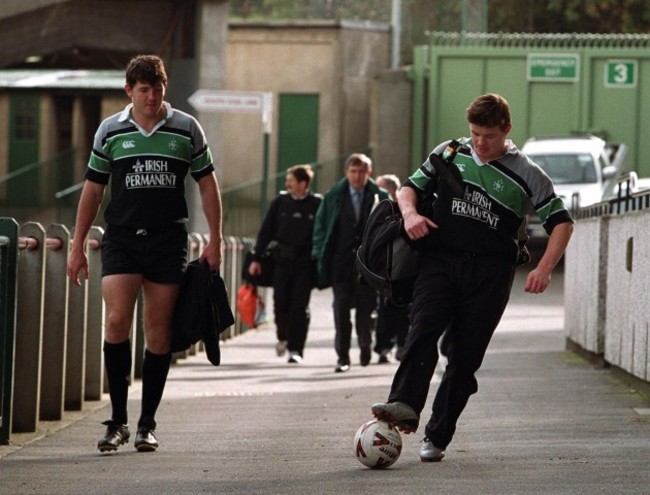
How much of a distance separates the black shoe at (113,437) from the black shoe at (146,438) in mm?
72

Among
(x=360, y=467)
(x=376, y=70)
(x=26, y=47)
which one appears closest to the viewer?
(x=360, y=467)

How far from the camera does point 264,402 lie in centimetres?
1248

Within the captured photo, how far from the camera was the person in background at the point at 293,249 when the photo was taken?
669 inches

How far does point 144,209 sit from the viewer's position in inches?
358

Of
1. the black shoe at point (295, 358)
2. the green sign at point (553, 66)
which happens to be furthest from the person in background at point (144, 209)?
the green sign at point (553, 66)

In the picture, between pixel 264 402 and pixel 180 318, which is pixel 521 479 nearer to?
pixel 180 318

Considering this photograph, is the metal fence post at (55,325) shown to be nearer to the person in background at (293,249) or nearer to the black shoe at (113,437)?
the black shoe at (113,437)

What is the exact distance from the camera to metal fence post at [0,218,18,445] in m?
9.61

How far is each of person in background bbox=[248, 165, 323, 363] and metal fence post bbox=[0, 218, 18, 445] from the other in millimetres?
7348

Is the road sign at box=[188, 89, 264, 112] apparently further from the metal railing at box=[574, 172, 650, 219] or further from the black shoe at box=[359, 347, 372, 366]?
the metal railing at box=[574, 172, 650, 219]

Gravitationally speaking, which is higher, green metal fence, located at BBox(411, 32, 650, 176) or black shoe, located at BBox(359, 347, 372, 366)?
green metal fence, located at BBox(411, 32, 650, 176)

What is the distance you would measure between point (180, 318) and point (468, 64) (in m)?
32.9

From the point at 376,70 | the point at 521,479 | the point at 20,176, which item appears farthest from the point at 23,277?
the point at 376,70

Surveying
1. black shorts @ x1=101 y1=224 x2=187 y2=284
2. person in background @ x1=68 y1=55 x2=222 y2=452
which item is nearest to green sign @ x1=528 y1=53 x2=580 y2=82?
person in background @ x1=68 y1=55 x2=222 y2=452
